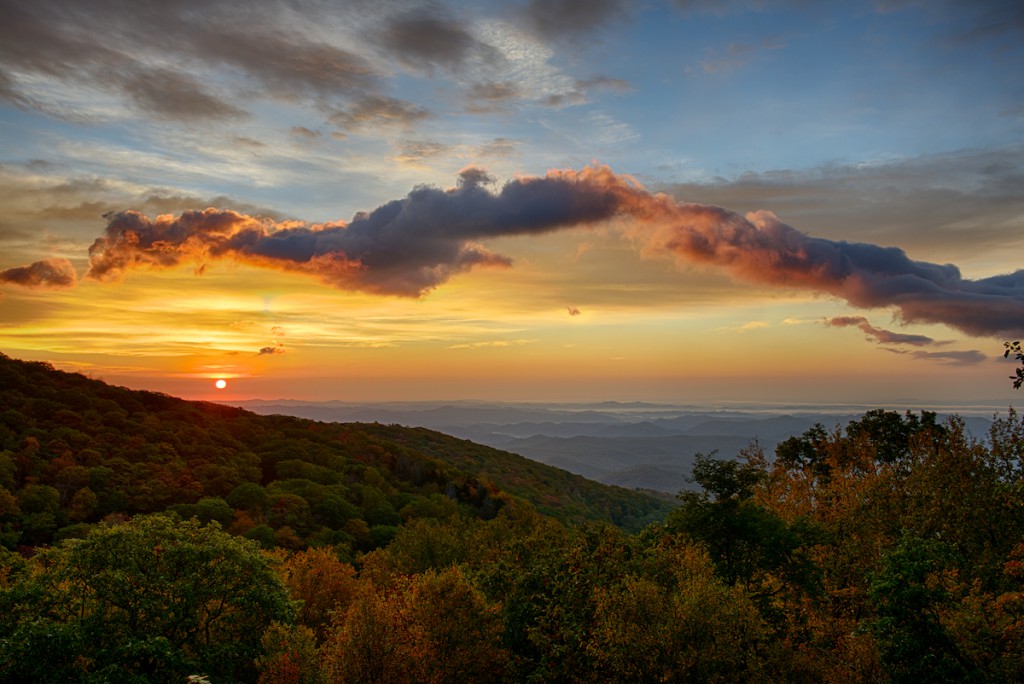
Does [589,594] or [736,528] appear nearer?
[589,594]

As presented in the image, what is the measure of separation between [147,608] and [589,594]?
27.1m

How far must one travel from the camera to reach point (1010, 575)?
3775cm

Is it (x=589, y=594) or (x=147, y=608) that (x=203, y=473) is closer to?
(x=147, y=608)

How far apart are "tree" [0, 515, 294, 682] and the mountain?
92.1 feet

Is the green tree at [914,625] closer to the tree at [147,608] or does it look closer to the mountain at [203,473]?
the tree at [147,608]

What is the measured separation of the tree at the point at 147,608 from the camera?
105 feet

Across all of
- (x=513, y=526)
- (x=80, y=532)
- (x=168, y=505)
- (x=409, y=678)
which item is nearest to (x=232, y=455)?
(x=168, y=505)

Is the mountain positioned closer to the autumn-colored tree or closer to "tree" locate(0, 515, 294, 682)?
the autumn-colored tree

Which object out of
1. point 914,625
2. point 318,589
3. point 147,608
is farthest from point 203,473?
point 914,625

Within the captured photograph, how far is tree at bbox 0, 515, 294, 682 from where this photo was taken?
3209 centimetres

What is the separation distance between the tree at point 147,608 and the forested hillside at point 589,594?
0.12 metres

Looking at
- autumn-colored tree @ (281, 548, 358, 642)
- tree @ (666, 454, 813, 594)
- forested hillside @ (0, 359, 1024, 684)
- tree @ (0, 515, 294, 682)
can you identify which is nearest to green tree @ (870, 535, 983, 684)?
forested hillside @ (0, 359, 1024, 684)

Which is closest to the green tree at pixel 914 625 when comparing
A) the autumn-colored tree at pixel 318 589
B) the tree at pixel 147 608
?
the tree at pixel 147 608

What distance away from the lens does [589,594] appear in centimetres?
4175
